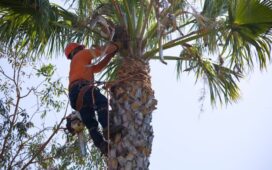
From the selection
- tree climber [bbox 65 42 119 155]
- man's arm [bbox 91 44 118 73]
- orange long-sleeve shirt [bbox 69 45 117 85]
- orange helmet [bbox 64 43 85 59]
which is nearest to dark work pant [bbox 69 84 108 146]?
tree climber [bbox 65 42 119 155]

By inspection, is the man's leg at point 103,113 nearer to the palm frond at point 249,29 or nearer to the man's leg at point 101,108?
the man's leg at point 101,108

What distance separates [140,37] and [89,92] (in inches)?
46.6

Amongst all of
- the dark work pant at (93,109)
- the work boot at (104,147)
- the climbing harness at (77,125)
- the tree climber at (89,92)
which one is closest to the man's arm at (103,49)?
the tree climber at (89,92)

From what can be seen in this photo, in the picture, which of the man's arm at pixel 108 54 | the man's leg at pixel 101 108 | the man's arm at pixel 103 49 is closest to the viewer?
the man's leg at pixel 101 108

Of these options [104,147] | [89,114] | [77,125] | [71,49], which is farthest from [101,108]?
[71,49]

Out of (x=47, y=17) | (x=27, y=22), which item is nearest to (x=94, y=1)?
(x=27, y=22)

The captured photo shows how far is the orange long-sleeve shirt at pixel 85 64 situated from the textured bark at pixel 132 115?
303 mm

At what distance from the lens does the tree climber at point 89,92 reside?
6133 millimetres

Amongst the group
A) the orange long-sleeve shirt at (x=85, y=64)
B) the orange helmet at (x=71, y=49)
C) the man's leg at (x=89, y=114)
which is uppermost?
the orange helmet at (x=71, y=49)

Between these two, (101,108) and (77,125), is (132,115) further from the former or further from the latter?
(77,125)

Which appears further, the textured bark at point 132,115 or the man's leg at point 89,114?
the man's leg at point 89,114

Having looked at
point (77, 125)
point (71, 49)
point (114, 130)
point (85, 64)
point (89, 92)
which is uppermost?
point (71, 49)

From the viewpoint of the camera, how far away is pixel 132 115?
19.8 ft

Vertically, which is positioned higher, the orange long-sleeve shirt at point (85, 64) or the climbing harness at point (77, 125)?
the orange long-sleeve shirt at point (85, 64)
